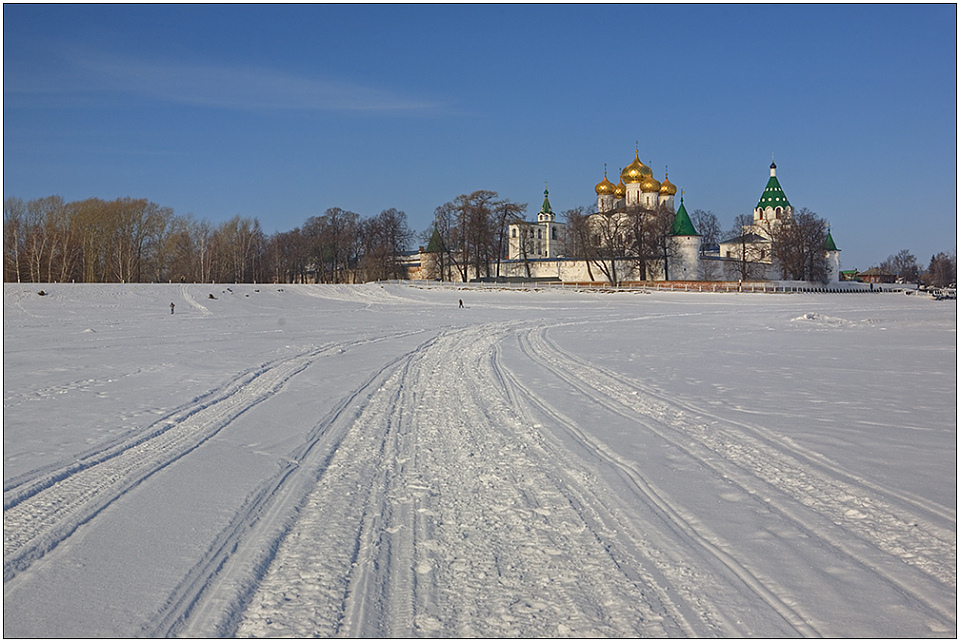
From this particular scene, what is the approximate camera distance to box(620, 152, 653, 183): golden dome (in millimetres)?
91500

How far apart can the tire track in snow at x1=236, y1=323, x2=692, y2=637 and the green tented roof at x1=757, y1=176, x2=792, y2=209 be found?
96564mm

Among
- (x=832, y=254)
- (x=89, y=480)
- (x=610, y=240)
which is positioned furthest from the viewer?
(x=832, y=254)

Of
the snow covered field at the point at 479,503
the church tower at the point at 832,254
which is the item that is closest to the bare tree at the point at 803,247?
the church tower at the point at 832,254

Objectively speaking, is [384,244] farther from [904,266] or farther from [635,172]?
[904,266]

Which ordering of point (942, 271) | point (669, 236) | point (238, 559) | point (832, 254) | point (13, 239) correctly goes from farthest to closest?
point (942, 271), point (832, 254), point (669, 236), point (13, 239), point (238, 559)

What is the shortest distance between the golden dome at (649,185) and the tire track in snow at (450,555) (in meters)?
87.4

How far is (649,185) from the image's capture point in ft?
298

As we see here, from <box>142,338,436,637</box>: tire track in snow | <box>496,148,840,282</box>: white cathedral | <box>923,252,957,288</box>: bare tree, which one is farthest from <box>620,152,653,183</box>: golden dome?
<box>142,338,436,637</box>: tire track in snow

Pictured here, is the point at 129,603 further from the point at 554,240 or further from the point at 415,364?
the point at 554,240

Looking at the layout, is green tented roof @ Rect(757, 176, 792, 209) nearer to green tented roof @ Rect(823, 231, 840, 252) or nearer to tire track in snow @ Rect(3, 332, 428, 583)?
green tented roof @ Rect(823, 231, 840, 252)

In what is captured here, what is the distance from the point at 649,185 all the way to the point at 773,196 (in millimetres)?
17076

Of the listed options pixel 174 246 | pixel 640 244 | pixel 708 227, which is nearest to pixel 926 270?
pixel 708 227

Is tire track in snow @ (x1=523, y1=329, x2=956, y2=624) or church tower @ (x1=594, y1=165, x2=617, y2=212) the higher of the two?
church tower @ (x1=594, y1=165, x2=617, y2=212)

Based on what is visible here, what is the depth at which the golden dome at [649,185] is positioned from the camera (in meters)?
90.9
